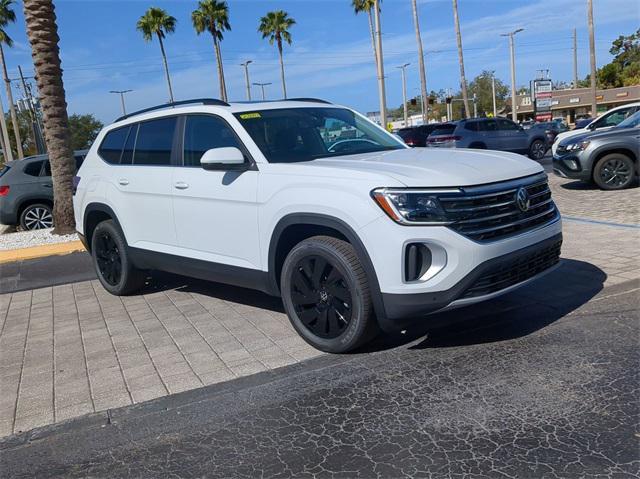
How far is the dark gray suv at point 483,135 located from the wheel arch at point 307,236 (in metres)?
16.4

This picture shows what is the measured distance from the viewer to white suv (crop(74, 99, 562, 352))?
3.78m

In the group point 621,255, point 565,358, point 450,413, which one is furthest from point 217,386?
point 621,255

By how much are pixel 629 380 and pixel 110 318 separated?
4521 mm

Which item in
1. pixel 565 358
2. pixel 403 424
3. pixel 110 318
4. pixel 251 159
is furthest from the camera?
pixel 110 318

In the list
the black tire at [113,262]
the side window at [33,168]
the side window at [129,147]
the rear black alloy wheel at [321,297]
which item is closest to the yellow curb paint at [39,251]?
the black tire at [113,262]

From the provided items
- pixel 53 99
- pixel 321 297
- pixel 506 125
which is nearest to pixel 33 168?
pixel 53 99

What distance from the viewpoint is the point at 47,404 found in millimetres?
3982

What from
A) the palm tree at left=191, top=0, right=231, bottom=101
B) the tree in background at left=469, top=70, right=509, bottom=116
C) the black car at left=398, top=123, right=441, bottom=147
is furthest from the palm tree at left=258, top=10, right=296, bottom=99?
the tree in background at left=469, top=70, right=509, bottom=116

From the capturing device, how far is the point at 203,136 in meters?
5.26

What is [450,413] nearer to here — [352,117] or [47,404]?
[47,404]

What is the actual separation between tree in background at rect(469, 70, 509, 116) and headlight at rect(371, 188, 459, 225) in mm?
100833

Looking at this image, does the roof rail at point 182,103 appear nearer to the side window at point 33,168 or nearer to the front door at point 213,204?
the front door at point 213,204

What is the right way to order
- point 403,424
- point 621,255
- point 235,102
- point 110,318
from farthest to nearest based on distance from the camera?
point 621,255, point 110,318, point 235,102, point 403,424

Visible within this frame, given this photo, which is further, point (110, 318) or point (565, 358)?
point (110, 318)
